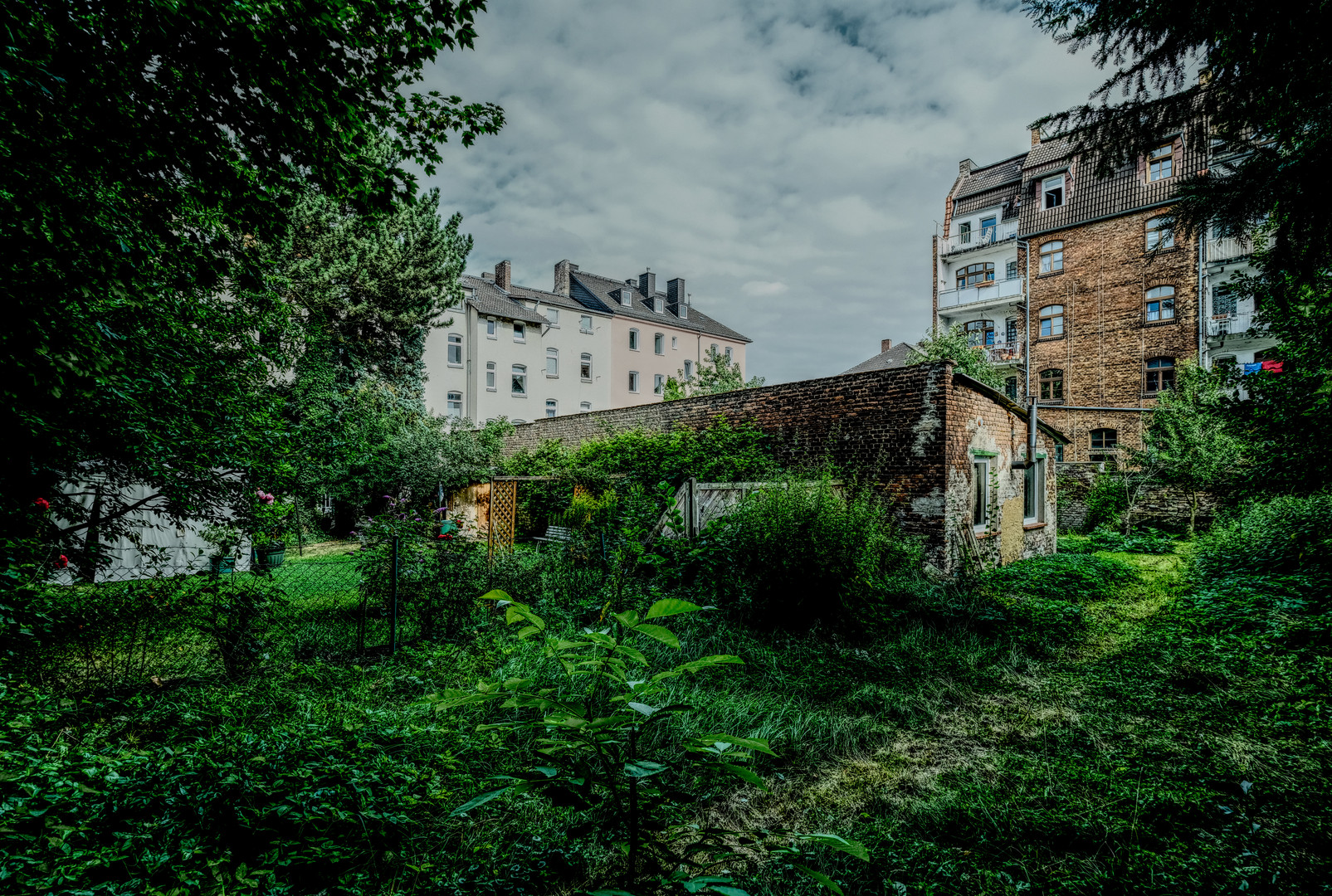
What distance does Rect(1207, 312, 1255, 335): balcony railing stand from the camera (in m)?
19.8

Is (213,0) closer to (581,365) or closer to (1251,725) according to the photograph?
(1251,725)

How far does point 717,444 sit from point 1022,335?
21.2 metres

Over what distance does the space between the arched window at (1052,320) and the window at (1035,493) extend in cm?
1571

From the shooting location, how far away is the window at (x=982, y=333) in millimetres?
26141

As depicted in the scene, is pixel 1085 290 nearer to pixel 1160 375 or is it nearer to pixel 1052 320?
pixel 1052 320

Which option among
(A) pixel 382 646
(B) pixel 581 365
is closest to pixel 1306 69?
(A) pixel 382 646

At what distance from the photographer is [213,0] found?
302 cm

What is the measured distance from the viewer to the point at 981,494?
9.42 metres

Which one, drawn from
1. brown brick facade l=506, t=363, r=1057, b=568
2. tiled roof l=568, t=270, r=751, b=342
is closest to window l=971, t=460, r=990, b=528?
brown brick facade l=506, t=363, r=1057, b=568

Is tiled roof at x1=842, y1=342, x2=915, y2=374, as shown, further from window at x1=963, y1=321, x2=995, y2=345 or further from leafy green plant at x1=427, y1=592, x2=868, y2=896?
leafy green plant at x1=427, y1=592, x2=868, y2=896

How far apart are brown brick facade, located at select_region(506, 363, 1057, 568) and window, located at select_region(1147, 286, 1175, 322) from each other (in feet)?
55.3

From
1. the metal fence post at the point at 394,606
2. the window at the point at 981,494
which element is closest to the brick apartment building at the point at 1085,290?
the window at the point at 981,494

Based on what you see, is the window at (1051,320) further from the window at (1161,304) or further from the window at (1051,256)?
the window at (1161,304)

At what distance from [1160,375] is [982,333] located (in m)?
6.74
